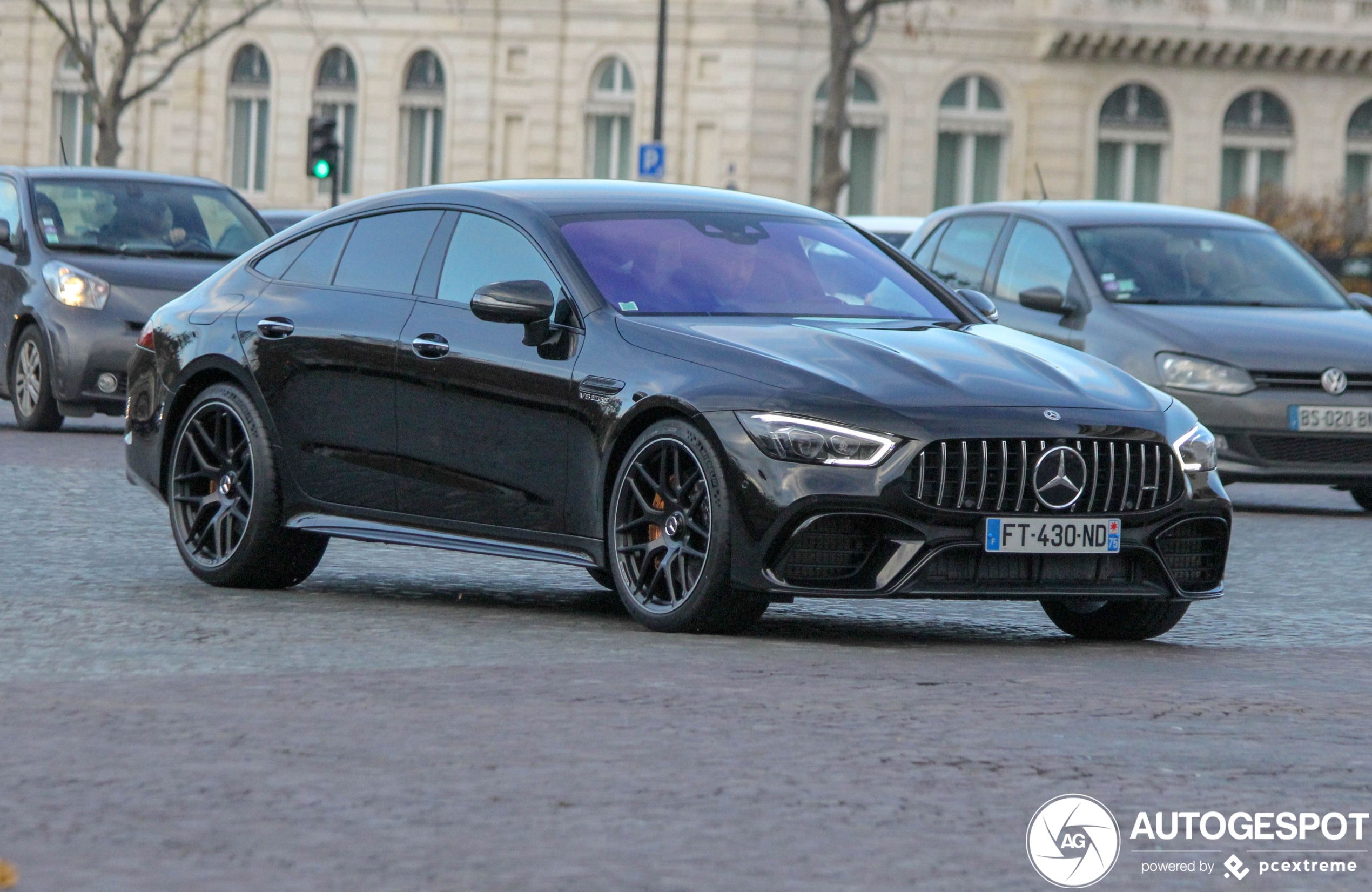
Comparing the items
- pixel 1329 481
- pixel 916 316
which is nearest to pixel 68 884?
pixel 916 316

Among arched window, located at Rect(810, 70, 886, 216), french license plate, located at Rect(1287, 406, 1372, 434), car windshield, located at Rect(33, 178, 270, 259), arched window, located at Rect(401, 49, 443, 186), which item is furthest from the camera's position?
arched window, located at Rect(401, 49, 443, 186)

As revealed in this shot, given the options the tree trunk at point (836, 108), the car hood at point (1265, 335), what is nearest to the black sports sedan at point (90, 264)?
the car hood at point (1265, 335)

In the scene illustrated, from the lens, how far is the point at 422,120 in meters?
52.9

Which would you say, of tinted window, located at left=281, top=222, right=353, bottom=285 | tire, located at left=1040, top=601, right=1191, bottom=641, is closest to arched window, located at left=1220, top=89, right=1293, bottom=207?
tinted window, located at left=281, top=222, right=353, bottom=285

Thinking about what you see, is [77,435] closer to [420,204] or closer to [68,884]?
[420,204]

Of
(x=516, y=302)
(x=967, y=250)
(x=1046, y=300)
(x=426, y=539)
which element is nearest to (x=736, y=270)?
(x=516, y=302)

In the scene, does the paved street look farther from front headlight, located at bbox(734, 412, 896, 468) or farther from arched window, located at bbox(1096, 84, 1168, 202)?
arched window, located at bbox(1096, 84, 1168, 202)

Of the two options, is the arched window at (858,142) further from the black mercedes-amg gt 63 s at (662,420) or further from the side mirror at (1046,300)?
the black mercedes-amg gt 63 s at (662,420)

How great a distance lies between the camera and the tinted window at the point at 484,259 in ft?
27.5

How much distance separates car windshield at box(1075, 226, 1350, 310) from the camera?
14469 mm

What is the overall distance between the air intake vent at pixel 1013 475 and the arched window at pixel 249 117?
156 ft

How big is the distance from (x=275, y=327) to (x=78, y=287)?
796 cm

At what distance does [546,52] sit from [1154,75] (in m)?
12.4

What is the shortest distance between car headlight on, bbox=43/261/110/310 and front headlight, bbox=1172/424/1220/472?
1007 centimetres
